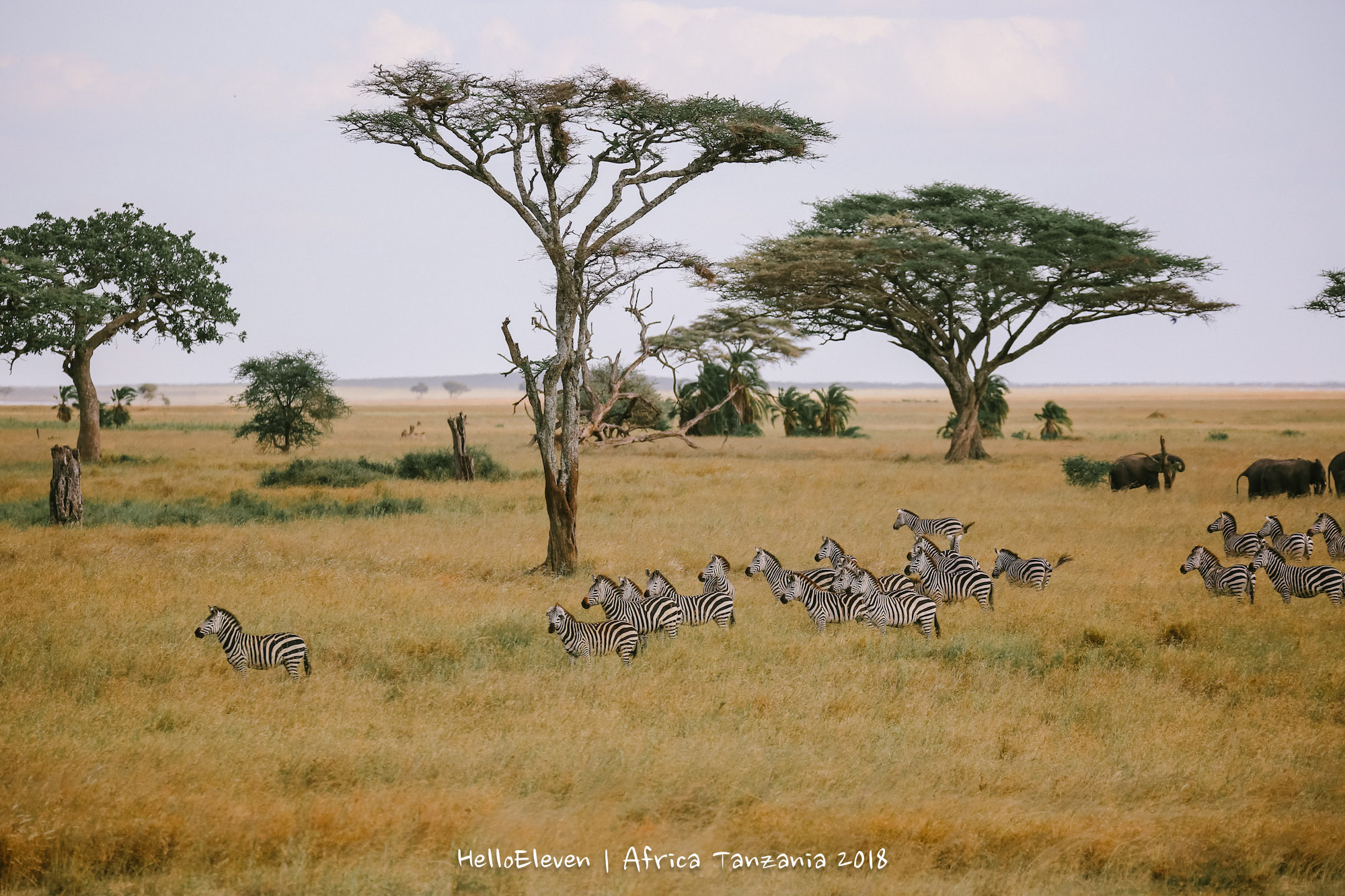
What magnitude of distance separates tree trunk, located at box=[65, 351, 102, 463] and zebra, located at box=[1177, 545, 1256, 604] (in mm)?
32757

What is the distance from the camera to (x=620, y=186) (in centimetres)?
1591

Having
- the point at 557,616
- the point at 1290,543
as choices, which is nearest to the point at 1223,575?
the point at 1290,543

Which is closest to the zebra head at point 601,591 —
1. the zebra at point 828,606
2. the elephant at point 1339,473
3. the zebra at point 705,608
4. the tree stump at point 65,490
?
the zebra at point 705,608

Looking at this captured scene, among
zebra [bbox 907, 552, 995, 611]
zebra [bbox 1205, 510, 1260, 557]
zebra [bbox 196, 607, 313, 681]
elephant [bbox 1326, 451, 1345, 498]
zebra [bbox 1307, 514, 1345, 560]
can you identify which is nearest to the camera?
zebra [bbox 196, 607, 313, 681]

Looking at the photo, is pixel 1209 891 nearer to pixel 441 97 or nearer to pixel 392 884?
pixel 392 884

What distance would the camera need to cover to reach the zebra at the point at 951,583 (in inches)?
519

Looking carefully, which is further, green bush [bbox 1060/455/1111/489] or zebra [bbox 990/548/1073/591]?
green bush [bbox 1060/455/1111/489]

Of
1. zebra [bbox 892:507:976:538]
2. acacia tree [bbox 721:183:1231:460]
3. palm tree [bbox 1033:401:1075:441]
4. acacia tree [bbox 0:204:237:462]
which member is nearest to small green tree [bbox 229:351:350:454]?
acacia tree [bbox 0:204:237:462]

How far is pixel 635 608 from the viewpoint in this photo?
38.6ft

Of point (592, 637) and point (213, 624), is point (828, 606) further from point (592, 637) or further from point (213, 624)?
point (213, 624)

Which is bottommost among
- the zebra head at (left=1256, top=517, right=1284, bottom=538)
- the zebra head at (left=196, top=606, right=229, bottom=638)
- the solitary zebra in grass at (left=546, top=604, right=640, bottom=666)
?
the solitary zebra in grass at (left=546, top=604, right=640, bottom=666)

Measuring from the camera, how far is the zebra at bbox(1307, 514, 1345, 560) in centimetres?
1596

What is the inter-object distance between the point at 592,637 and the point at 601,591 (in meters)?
1.54

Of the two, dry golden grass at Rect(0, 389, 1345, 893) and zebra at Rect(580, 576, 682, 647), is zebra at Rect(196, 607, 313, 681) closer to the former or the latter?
dry golden grass at Rect(0, 389, 1345, 893)
